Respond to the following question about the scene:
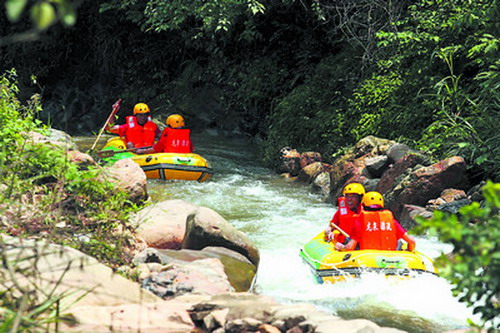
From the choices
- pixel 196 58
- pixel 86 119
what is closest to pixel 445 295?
pixel 196 58

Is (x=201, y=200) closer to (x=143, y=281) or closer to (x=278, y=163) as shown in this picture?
(x=278, y=163)

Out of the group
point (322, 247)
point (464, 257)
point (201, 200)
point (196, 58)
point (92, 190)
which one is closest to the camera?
point (464, 257)

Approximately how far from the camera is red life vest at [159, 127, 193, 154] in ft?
38.4

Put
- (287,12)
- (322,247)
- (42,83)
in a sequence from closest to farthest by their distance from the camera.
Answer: (322,247), (287,12), (42,83)

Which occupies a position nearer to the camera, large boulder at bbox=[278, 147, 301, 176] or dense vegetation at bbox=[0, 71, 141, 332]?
dense vegetation at bbox=[0, 71, 141, 332]

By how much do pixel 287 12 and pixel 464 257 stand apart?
1275 cm

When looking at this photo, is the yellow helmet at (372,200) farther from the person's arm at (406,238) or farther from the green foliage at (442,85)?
the green foliage at (442,85)

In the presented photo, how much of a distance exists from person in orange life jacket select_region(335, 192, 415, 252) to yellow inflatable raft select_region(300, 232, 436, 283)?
30 centimetres

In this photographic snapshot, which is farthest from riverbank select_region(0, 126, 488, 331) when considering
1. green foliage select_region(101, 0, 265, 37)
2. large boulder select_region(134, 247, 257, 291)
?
green foliage select_region(101, 0, 265, 37)

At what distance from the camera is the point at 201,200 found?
32.6 feet

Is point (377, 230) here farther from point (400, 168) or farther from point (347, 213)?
point (400, 168)

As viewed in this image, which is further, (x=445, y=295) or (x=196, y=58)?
(x=196, y=58)

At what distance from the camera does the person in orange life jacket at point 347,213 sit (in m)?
6.84

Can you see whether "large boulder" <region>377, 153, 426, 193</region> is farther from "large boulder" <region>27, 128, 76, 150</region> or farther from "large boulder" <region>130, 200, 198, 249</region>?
"large boulder" <region>27, 128, 76, 150</region>
